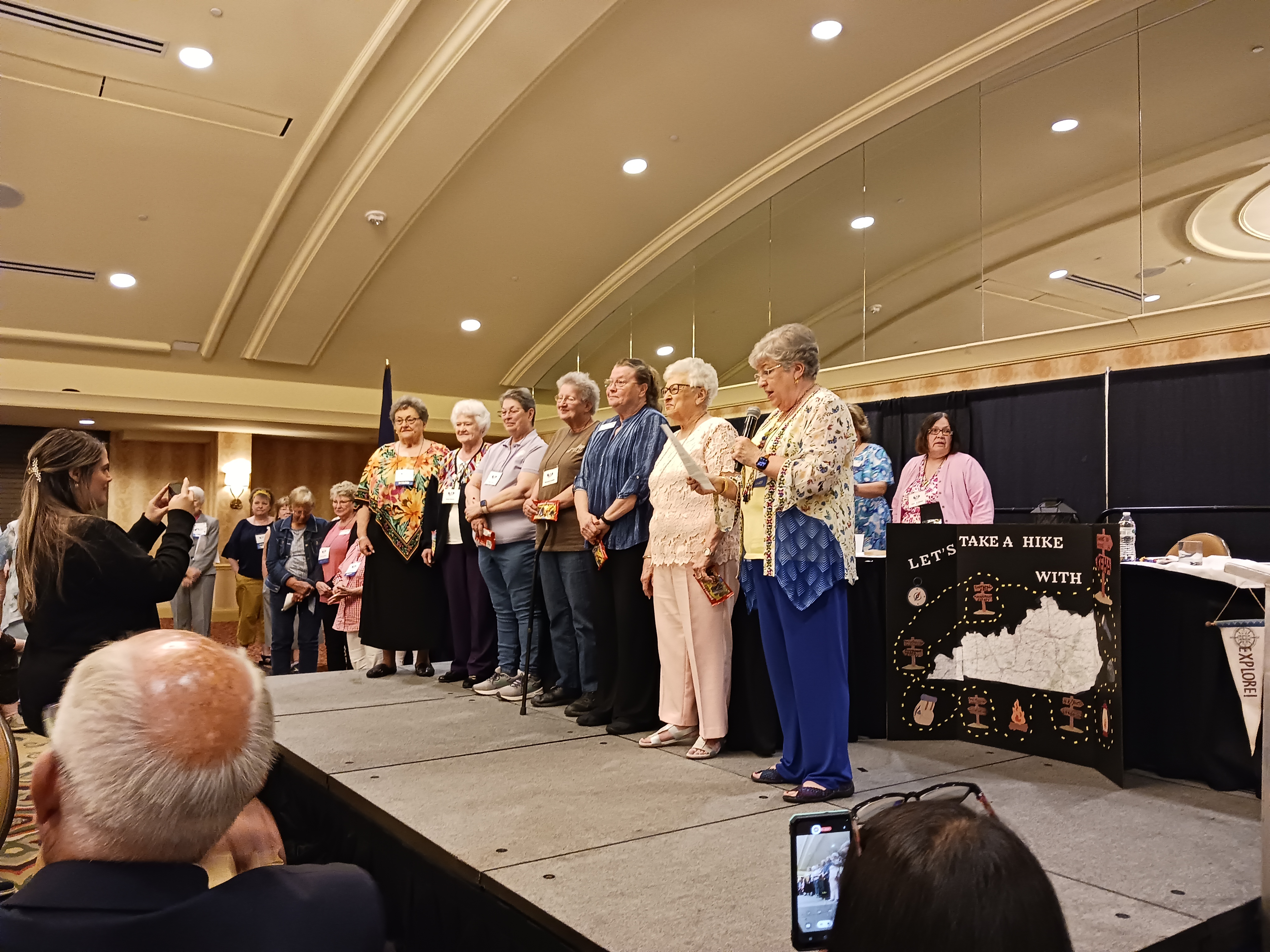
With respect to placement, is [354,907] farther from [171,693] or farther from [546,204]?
[546,204]

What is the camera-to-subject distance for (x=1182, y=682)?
2.79 m

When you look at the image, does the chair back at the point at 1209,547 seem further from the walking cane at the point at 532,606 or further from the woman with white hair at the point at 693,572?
the walking cane at the point at 532,606

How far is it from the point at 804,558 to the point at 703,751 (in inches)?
31.9

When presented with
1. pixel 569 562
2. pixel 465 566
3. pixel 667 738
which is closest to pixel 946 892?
pixel 667 738

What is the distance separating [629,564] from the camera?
3.40 meters

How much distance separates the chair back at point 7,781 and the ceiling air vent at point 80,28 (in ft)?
19.9

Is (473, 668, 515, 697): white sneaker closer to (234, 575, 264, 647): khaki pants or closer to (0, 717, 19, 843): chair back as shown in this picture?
(0, 717, 19, 843): chair back

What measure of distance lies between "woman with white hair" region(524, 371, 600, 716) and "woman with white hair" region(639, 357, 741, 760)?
1.58 feet

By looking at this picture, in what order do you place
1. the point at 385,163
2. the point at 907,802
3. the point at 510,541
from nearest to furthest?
the point at 907,802 → the point at 510,541 → the point at 385,163

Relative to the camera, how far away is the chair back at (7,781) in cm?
179

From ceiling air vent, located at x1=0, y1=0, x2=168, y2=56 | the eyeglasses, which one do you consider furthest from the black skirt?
ceiling air vent, located at x1=0, y1=0, x2=168, y2=56

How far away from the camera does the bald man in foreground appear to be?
79 centimetres

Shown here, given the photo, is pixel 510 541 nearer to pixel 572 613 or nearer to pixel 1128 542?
pixel 572 613

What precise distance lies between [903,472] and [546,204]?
16.1 feet
